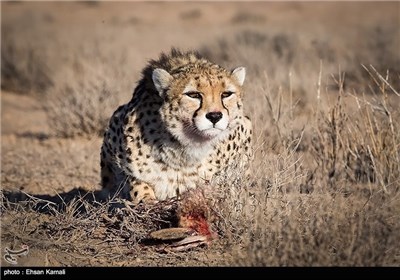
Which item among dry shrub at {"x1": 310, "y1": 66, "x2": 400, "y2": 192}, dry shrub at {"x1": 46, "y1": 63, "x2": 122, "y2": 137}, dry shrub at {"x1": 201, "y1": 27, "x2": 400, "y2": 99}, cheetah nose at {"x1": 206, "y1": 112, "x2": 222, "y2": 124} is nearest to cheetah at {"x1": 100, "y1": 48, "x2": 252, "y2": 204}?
cheetah nose at {"x1": 206, "y1": 112, "x2": 222, "y2": 124}

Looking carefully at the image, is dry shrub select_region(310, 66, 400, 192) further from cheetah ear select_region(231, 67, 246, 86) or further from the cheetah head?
the cheetah head

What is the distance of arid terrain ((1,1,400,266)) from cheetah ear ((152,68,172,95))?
0.71m

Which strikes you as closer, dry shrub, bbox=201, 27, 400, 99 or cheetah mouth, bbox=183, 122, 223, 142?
cheetah mouth, bbox=183, 122, 223, 142

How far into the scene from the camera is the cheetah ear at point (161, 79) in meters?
5.01

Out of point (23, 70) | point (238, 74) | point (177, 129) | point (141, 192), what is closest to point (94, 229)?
point (141, 192)

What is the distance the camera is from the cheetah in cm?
484

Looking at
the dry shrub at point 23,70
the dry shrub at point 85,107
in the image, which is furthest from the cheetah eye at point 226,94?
the dry shrub at point 23,70

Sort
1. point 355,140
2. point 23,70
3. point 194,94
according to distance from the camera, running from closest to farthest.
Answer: point 194,94 → point 355,140 → point 23,70

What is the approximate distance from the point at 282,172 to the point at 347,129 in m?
1.19

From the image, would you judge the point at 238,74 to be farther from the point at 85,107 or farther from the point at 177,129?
the point at 85,107

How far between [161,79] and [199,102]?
36 centimetres

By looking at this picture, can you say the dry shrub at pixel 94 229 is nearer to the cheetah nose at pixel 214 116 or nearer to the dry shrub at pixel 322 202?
the dry shrub at pixel 322 202

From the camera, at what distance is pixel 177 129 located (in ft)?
16.1

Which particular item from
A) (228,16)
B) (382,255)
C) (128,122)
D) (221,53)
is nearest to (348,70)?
(221,53)
